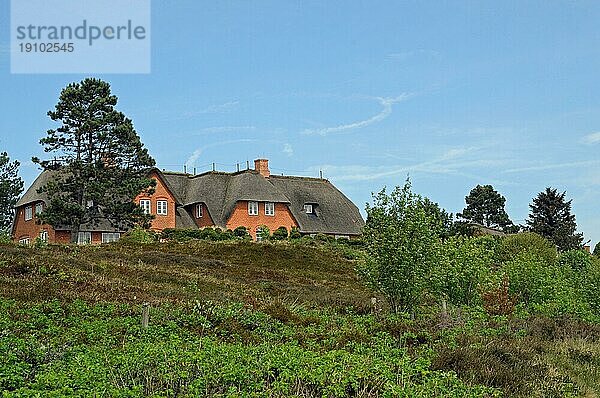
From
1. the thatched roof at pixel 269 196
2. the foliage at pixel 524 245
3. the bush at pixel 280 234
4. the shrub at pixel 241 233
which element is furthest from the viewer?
the thatched roof at pixel 269 196

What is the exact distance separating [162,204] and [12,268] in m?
32.8

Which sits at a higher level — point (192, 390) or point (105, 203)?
point (105, 203)

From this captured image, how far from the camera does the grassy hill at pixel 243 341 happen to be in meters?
9.20

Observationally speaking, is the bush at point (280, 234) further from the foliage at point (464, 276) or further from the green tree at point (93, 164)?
the foliage at point (464, 276)

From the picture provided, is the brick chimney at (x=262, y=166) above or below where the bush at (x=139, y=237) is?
above

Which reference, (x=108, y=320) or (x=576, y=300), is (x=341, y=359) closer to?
(x=108, y=320)

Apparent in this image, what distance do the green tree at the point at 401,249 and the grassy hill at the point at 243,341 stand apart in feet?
2.24

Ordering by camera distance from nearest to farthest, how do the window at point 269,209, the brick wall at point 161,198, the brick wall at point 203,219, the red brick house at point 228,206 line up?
the brick wall at point 161,198 < the red brick house at point 228,206 < the brick wall at point 203,219 < the window at point 269,209

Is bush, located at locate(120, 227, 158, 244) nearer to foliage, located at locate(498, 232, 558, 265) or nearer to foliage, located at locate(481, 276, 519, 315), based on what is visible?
foliage, located at locate(498, 232, 558, 265)

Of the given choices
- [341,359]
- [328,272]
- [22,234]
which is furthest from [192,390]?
[22,234]

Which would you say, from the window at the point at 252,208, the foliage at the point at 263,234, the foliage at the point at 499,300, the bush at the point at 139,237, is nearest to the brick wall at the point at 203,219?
the window at the point at 252,208

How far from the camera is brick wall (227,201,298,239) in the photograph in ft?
182

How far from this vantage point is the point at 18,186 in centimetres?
6575

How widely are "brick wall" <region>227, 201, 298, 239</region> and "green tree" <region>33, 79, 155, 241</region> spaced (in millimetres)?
8931
